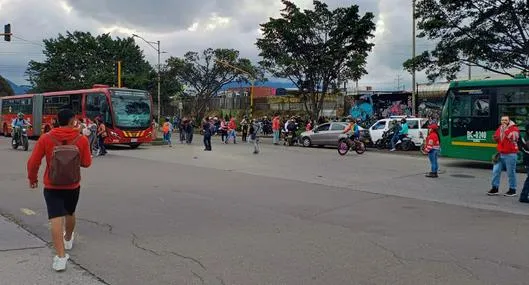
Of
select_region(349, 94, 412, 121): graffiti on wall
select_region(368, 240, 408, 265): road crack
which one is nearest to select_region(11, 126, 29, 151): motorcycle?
select_region(368, 240, 408, 265): road crack

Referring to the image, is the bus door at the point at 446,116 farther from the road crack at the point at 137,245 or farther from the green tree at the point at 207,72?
the green tree at the point at 207,72

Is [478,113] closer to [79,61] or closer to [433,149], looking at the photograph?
[433,149]

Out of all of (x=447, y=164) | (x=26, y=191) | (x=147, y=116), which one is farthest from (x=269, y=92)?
(x=26, y=191)

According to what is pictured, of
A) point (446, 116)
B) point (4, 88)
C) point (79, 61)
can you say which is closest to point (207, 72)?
point (79, 61)

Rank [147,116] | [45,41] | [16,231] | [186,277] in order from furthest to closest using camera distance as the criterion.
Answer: [45,41] → [147,116] → [16,231] → [186,277]

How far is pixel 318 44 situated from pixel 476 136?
18.0 metres

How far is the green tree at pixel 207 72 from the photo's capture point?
54531 mm

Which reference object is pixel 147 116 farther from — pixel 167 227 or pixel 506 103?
pixel 167 227

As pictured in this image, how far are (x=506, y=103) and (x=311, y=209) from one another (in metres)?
10.7

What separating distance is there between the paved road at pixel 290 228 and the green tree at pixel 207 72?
40306 millimetres

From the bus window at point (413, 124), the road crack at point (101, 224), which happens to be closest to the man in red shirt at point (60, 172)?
the road crack at point (101, 224)

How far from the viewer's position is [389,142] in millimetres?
26391

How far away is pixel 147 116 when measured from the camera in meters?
27.2

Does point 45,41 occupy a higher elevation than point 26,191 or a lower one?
higher
